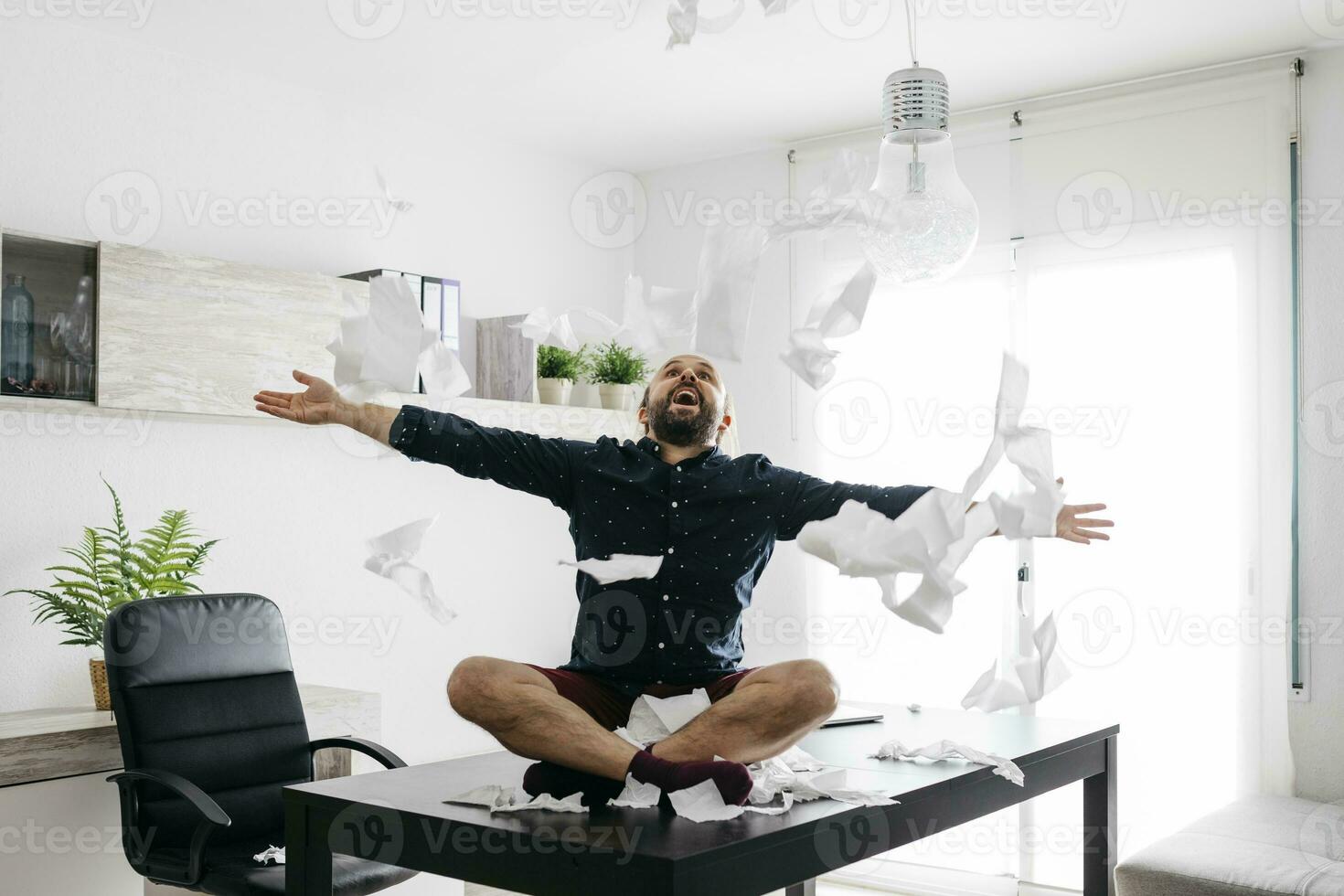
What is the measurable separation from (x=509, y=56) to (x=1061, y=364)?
2028 mm

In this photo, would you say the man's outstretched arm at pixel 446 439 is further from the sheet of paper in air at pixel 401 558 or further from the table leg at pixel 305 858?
the table leg at pixel 305 858

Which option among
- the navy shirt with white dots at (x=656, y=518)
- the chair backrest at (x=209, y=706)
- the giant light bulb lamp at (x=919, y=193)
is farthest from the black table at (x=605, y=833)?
the giant light bulb lamp at (x=919, y=193)

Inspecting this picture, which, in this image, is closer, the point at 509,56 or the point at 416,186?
the point at 509,56

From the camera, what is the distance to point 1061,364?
411 centimetres

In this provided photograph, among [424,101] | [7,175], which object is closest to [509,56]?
[424,101]

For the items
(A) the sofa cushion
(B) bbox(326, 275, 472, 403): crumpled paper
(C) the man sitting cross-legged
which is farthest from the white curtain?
(B) bbox(326, 275, 472, 403): crumpled paper

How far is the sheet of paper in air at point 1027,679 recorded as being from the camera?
4.45ft

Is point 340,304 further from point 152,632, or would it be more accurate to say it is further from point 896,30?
point 896,30

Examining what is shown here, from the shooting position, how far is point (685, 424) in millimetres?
2594

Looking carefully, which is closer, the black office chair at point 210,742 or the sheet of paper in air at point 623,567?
the sheet of paper in air at point 623,567

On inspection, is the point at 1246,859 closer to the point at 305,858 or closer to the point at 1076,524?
the point at 1076,524

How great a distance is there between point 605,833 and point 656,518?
32.5 inches

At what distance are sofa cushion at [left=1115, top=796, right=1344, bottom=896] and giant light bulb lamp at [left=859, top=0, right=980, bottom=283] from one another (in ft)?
5.48

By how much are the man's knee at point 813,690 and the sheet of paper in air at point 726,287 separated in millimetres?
756
